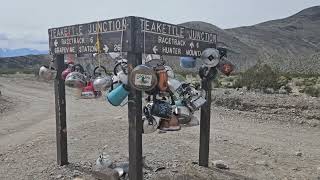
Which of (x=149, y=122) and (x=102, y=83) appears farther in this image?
(x=102, y=83)

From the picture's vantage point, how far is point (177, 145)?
805cm

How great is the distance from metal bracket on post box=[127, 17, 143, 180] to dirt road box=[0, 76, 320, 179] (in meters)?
0.86

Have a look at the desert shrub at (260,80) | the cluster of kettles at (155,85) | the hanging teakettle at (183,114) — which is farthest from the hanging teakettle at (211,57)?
the desert shrub at (260,80)

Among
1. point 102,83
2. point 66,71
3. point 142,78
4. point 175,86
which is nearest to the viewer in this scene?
point 142,78

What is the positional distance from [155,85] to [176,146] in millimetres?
3248

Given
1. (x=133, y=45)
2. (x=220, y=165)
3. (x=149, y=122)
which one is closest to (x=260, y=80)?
(x=220, y=165)

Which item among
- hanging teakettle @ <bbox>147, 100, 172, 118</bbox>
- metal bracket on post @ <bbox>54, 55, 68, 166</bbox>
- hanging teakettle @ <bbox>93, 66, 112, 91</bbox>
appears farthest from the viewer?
metal bracket on post @ <bbox>54, 55, 68, 166</bbox>

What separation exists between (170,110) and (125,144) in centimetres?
308

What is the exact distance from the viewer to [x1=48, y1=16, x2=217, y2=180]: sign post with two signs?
4.88 m

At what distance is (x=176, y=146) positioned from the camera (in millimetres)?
7957

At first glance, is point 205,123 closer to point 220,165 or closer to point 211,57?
point 220,165

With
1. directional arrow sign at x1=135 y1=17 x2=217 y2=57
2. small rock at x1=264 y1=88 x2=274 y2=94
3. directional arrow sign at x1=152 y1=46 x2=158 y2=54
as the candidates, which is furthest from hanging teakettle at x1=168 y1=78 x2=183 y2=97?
small rock at x1=264 y1=88 x2=274 y2=94

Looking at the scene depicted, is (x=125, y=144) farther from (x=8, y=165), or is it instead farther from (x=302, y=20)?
(x=302, y=20)

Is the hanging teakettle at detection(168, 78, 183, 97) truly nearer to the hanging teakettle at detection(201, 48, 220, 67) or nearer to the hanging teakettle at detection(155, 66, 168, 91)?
the hanging teakettle at detection(155, 66, 168, 91)
